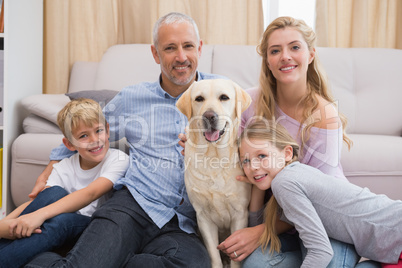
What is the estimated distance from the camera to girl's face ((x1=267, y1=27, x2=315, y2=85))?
1574mm

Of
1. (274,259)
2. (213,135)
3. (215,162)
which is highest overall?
(213,135)

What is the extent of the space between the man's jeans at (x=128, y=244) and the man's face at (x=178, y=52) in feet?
1.95

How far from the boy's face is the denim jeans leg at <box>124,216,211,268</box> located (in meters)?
0.48

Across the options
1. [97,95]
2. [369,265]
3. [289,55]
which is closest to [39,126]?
[97,95]

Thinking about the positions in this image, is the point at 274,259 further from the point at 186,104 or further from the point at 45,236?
the point at 45,236

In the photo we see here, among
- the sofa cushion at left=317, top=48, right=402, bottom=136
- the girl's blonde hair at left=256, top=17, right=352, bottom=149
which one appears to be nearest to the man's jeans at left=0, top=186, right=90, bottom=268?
the girl's blonde hair at left=256, top=17, right=352, bottom=149

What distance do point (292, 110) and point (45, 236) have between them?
1161 mm

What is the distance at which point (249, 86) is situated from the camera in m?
2.73

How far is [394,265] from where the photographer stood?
4.23 feet

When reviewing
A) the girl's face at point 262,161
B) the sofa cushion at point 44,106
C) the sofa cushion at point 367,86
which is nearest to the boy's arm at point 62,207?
the girl's face at point 262,161

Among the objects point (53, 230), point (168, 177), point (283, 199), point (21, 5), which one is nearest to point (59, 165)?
point (53, 230)

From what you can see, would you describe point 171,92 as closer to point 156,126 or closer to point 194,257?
point 156,126

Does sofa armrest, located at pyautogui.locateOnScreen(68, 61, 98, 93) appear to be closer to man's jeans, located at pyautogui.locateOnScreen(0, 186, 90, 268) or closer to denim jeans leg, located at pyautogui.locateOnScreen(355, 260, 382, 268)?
man's jeans, located at pyautogui.locateOnScreen(0, 186, 90, 268)

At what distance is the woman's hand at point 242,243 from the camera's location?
1.44m
